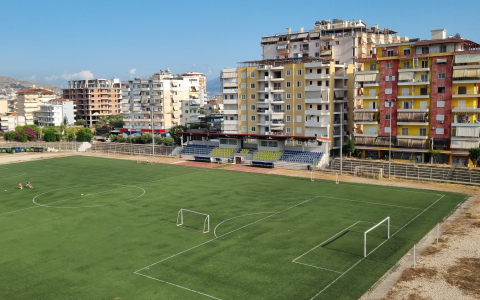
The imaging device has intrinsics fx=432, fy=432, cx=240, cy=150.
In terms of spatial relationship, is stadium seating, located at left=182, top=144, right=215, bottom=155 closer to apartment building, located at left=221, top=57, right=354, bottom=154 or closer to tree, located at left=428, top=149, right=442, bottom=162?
apartment building, located at left=221, top=57, right=354, bottom=154

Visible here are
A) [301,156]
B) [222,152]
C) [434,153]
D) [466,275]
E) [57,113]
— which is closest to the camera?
[466,275]

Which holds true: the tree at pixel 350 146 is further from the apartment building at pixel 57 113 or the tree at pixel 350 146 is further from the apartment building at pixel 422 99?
the apartment building at pixel 57 113

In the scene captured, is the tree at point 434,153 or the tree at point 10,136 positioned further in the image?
the tree at point 10,136

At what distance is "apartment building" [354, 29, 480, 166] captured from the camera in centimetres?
6325

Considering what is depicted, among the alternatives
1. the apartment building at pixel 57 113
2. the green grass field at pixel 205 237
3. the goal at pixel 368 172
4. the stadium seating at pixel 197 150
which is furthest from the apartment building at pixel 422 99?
the apartment building at pixel 57 113

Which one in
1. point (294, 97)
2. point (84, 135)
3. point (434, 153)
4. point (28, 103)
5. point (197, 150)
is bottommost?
point (197, 150)

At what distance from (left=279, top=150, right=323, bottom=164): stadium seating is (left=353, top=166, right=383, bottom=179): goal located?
772cm

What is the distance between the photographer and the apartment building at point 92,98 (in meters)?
167

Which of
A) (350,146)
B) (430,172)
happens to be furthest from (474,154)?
(350,146)

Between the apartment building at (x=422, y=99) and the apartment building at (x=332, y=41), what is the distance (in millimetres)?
31287

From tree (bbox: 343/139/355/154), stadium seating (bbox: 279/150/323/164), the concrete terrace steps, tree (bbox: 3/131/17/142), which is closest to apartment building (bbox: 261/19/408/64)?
tree (bbox: 343/139/355/154)

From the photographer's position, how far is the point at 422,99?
6756 cm

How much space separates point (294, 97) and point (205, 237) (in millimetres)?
49964

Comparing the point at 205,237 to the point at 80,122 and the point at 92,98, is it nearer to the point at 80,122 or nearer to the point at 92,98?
the point at 80,122
